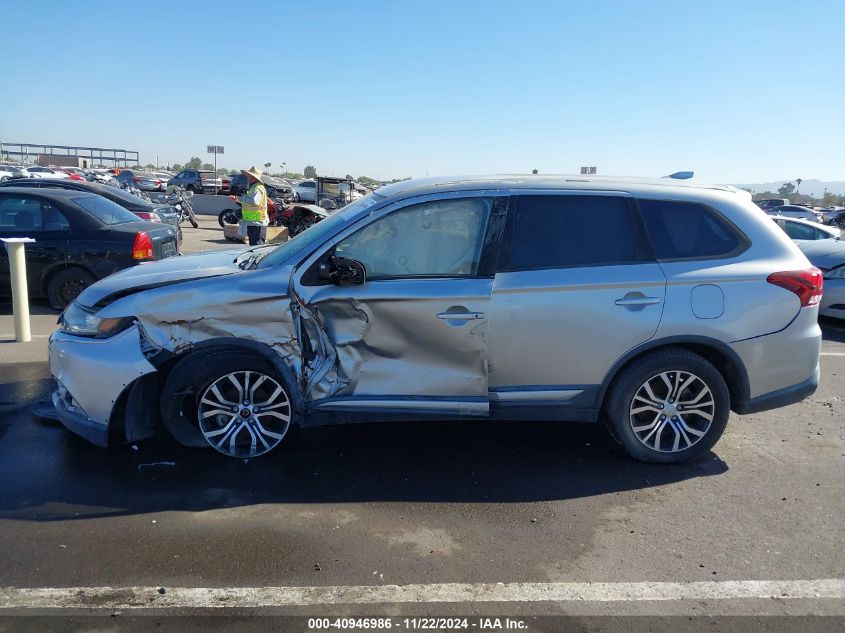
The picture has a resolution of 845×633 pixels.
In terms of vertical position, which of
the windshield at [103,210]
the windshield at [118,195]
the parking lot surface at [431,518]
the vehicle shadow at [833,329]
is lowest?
the parking lot surface at [431,518]

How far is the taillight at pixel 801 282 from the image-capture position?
14.7 feet

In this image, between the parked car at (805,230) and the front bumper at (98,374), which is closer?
the front bumper at (98,374)

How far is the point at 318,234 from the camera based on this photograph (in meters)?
4.64

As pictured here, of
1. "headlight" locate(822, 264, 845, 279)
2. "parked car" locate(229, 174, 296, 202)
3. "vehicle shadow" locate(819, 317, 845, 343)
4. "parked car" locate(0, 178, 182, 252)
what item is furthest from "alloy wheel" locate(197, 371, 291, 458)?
"parked car" locate(229, 174, 296, 202)

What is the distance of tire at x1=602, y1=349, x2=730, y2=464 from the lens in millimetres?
4465

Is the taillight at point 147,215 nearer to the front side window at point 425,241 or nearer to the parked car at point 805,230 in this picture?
the front side window at point 425,241

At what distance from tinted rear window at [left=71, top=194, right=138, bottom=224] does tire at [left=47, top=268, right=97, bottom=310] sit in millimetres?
759

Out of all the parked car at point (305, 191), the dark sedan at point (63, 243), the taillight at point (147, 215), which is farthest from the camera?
the parked car at point (305, 191)

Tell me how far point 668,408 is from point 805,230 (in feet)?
31.7

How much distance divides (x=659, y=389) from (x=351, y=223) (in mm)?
2302

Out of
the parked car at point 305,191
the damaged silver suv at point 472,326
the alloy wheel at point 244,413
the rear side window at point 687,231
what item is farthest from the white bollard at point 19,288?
the parked car at point 305,191

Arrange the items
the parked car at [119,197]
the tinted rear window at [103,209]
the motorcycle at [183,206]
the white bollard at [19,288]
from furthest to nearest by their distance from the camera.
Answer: the motorcycle at [183,206], the parked car at [119,197], the tinted rear window at [103,209], the white bollard at [19,288]

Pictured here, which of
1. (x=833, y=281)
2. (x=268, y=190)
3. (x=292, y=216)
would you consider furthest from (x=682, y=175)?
(x=268, y=190)

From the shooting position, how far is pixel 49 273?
8844 millimetres
